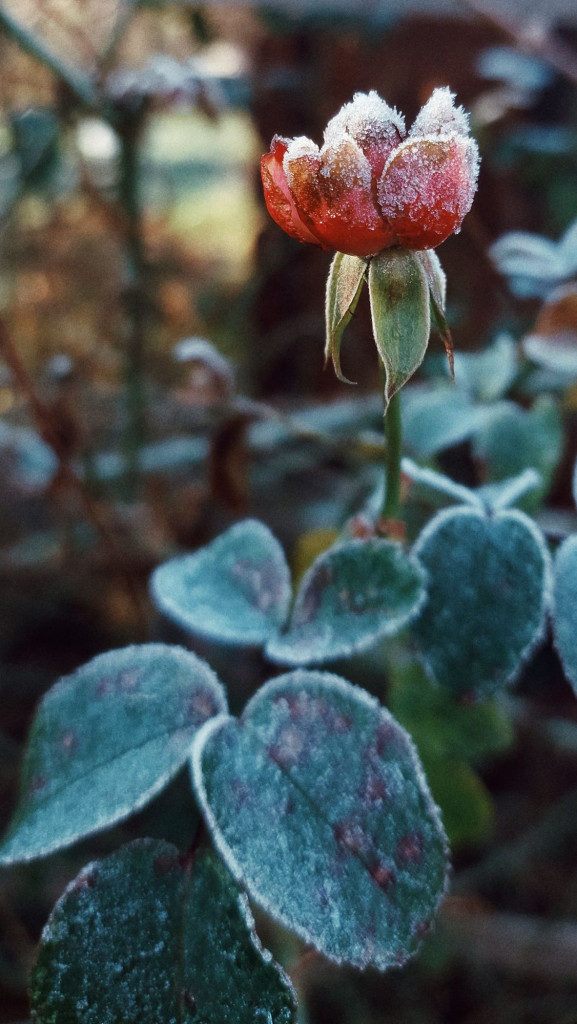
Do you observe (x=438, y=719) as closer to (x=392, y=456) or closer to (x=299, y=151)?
(x=392, y=456)

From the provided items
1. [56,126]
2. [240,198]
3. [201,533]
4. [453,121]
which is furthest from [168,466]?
[240,198]

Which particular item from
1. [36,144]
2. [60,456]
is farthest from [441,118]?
[36,144]

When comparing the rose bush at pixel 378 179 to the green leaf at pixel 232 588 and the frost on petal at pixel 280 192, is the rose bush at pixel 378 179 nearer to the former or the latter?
the frost on petal at pixel 280 192

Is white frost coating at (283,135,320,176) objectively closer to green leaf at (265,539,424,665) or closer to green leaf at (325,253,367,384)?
green leaf at (325,253,367,384)

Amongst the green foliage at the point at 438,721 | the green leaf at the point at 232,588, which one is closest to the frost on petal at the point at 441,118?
the green leaf at the point at 232,588

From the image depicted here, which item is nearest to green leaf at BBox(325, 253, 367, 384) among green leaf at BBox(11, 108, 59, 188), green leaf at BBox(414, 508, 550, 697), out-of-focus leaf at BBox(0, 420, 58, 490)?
green leaf at BBox(414, 508, 550, 697)
